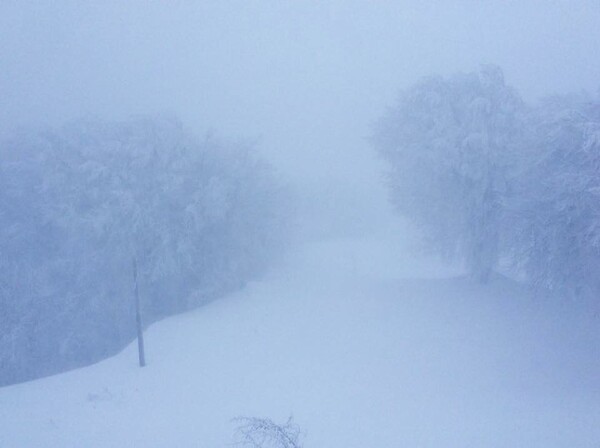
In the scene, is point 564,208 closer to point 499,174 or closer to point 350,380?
point 350,380

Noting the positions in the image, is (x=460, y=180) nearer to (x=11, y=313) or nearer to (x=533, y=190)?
(x=533, y=190)

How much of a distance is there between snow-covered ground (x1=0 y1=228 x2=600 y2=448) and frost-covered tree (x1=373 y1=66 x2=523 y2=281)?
10.6 ft

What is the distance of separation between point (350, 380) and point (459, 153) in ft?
39.3

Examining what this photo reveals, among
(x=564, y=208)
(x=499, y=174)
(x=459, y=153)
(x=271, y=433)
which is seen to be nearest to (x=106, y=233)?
(x=459, y=153)

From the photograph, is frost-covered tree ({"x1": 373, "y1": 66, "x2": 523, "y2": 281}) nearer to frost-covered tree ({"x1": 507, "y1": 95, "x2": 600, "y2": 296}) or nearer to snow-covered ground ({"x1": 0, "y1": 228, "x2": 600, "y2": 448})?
snow-covered ground ({"x1": 0, "y1": 228, "x2": 600, "y2": 448})

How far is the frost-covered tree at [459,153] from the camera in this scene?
67.2ft

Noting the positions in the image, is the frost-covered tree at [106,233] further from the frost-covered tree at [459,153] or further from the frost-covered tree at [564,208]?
the frost-covered tree at [564,208]

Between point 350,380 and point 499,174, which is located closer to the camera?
point 350,380

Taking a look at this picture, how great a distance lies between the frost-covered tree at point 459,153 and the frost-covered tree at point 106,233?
9.32 m

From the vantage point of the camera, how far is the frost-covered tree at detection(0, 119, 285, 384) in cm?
2317

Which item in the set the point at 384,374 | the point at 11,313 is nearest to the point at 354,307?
the point at 384,374

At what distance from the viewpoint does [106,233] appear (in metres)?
23.7

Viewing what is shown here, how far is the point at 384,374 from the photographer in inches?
539

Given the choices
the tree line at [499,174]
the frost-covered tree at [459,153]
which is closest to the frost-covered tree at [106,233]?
the frost-covered tree at [459,153]
